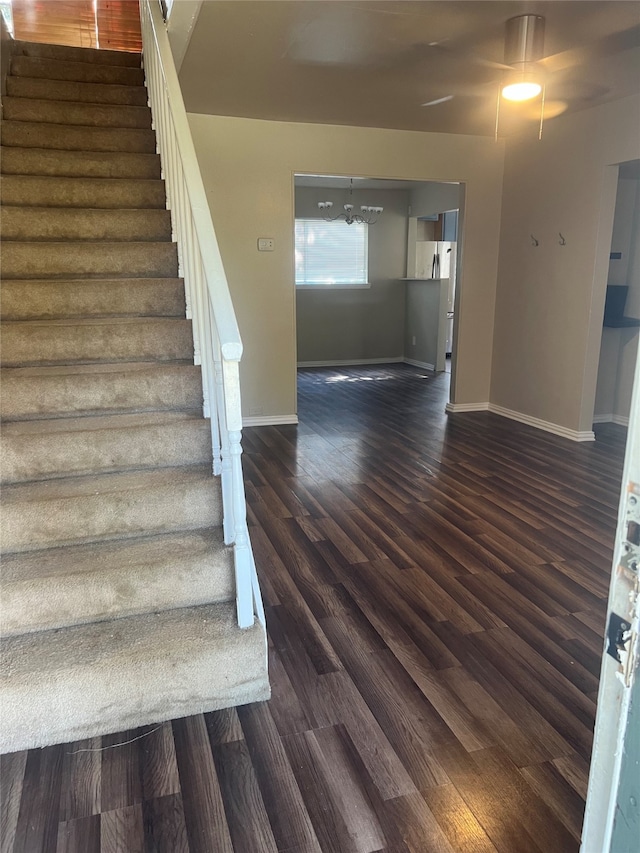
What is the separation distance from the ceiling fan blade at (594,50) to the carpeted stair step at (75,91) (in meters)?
2.61

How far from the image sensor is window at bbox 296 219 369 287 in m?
8.41

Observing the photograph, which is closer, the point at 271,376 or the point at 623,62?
the point at 623,62

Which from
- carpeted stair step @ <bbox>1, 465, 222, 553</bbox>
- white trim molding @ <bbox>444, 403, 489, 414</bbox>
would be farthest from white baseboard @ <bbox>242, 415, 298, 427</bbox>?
carpeted stair step @ <bbox>1, 465, 222, 553</bbox>

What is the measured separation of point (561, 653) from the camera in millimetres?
2053

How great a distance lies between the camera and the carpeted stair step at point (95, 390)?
2295 millimetres

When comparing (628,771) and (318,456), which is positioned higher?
(628,771)

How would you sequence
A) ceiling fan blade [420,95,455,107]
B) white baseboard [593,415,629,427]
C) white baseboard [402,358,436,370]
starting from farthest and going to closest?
white baseboard [402,358,436,370]
white baseboard [593,415,629,427]
ceiling fan blade [420,95,455,107]

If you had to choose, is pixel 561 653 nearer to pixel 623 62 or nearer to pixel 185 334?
pixel 185 334

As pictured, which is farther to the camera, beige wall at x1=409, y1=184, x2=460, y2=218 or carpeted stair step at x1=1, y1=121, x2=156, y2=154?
beige wall at x1=409, y1=184, x2=460, y2=218

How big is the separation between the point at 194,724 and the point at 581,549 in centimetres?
202

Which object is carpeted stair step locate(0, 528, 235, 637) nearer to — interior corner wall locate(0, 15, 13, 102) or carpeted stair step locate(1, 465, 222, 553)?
carpeted stair step locate(1, 465, 222, 553)

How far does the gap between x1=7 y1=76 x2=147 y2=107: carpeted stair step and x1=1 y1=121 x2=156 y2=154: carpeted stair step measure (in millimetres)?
A: 384

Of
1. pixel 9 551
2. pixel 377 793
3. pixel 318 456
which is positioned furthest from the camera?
pixel 318 456

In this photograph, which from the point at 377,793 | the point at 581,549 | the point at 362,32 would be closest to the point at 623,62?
the point at 362,32
